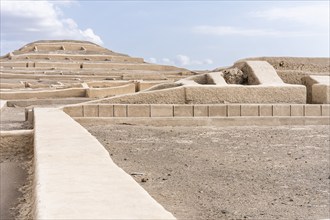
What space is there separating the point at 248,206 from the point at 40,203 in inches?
108

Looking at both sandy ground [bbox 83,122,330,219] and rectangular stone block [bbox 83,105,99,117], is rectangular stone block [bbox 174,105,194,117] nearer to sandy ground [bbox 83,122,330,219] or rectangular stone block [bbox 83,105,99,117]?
→ sandy ground [bbox 83,122,330,219]

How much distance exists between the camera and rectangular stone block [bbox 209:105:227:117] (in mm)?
11398

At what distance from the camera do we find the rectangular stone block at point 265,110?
11.6m

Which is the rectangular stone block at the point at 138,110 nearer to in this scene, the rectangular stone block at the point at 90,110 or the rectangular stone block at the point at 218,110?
the rectangular stone block at the point at 90,110

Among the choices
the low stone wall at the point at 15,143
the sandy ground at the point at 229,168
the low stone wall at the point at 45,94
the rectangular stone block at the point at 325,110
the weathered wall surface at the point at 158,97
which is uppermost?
the low stone wall at the point at 45,94

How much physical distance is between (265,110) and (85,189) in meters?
8.95

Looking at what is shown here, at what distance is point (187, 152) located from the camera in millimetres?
7734

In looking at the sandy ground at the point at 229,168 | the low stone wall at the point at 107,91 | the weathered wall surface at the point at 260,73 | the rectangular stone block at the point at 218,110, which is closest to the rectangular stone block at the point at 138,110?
the sandy ground at the point at 229,168

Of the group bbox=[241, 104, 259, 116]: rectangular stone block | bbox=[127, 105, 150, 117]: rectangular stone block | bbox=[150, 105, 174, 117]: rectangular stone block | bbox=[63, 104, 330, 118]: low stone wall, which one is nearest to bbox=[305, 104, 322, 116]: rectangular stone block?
bbox=[63, 104, 330, 118]: low stone wall

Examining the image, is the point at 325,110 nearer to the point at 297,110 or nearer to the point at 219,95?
the point at 297,110

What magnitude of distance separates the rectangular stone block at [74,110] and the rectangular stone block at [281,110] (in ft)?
14.6

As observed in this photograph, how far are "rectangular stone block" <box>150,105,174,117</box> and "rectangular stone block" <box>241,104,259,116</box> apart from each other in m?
1.65

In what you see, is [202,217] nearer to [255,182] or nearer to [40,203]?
[255,182]

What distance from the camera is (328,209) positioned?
16.5 ft
